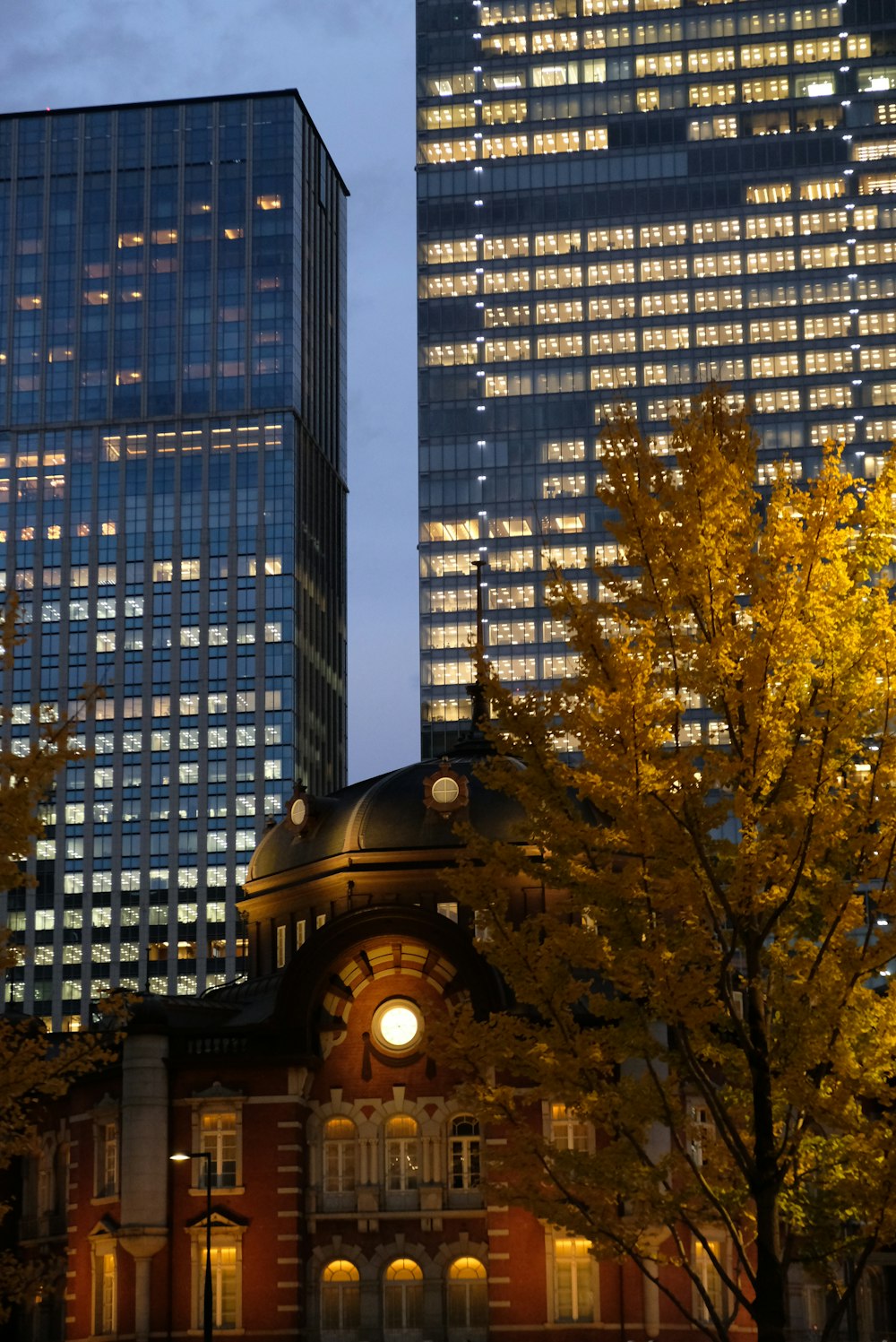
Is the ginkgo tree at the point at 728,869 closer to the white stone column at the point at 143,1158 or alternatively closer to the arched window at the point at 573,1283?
the arched window at the point at 573,1283

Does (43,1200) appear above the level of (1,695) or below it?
below

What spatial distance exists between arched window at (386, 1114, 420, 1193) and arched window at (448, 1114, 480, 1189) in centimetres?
123

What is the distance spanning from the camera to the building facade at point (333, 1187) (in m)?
68.4

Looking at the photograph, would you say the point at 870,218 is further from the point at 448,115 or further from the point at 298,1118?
the point at 298,1118

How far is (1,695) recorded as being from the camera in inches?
7672

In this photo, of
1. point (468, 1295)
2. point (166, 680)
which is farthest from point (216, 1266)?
point (166, 680)

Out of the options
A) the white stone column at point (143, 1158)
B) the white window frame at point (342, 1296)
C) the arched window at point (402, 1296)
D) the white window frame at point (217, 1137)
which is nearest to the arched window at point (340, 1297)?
the white window frame at point (342, 1296)

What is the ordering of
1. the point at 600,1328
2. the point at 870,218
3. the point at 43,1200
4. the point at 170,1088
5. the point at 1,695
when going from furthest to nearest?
the point at 1,695 < the point at 870,218 < the point at 43,1200 < the point at 170,1088 < the point at 600,1328

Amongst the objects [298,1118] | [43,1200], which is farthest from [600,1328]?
[43,1200]

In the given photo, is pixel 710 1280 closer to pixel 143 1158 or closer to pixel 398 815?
pixel 143 1158

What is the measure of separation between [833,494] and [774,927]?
598cm

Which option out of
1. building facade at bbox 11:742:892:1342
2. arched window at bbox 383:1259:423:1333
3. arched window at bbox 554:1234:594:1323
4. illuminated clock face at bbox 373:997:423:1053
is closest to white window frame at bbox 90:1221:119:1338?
building facade at bbox 11:742:892:1342

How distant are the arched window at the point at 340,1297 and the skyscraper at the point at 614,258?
91.5 m

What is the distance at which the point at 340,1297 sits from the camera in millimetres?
69625
